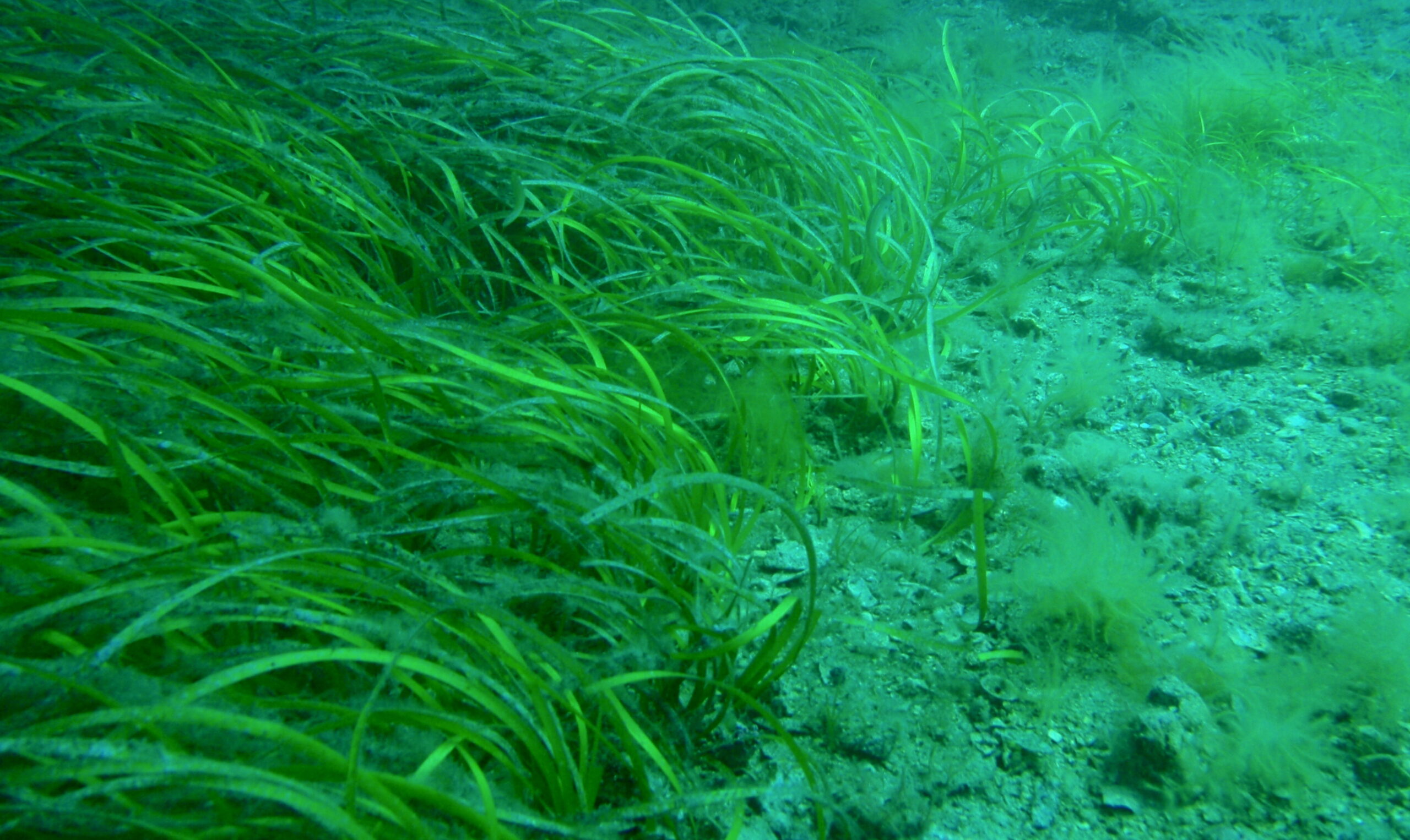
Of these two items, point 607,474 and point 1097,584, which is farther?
point 1097,584

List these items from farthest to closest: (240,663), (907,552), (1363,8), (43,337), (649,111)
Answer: (1363,8), (649,111), (907,552), (43,337), (240,663)

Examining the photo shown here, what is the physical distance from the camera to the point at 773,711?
3.87ft

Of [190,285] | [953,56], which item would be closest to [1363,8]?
[953,56]

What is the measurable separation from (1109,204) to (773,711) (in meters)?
2.40

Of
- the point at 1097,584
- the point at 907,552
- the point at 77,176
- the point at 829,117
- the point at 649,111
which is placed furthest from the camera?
the point at 829,117

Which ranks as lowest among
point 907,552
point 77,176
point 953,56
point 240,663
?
point 907,552

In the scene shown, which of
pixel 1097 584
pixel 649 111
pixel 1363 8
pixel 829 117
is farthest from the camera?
pixel 1363 8

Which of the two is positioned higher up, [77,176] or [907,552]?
[77,176]

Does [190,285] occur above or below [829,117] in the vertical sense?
below

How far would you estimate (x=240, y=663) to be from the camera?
84cm

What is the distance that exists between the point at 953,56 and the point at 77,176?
484 centimetres

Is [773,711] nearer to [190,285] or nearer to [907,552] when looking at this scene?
[907,552]

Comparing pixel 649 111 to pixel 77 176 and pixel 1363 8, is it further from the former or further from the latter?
pixel 1363 8

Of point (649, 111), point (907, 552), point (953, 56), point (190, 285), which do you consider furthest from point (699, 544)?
point (953, 56)
